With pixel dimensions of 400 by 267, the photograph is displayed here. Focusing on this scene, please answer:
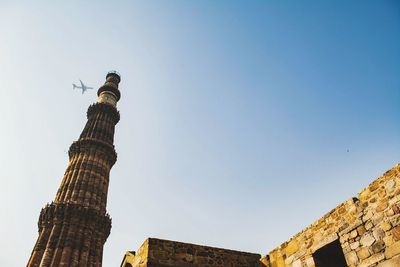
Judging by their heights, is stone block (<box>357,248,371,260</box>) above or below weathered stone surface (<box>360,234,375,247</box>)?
below

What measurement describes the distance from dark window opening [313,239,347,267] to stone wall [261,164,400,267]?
8 cm

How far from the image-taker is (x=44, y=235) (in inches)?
764

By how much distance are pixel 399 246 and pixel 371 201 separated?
797 mm

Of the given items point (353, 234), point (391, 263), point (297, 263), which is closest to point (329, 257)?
point (297, 263)

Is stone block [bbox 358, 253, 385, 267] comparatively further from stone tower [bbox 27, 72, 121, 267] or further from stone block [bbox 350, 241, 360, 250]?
stone tower [bbox 27, 72, 121, 267]

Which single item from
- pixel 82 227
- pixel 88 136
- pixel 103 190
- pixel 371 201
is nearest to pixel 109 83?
pixel 88 136

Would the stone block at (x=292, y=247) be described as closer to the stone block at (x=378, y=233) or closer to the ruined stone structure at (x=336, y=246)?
the ruined stone structure at (x=336, y=246)

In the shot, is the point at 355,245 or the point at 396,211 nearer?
the point at 396,211

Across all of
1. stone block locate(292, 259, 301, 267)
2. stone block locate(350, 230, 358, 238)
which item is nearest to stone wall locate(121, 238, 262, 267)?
stone block locate(292, 259, 301, 267)

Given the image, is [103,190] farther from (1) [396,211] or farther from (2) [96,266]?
(1) [396,211]

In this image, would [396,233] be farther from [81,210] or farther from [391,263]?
[81,210]

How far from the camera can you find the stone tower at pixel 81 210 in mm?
18453

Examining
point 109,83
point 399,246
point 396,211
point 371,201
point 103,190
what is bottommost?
point 399,246

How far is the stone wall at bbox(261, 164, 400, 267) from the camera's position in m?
4.46
